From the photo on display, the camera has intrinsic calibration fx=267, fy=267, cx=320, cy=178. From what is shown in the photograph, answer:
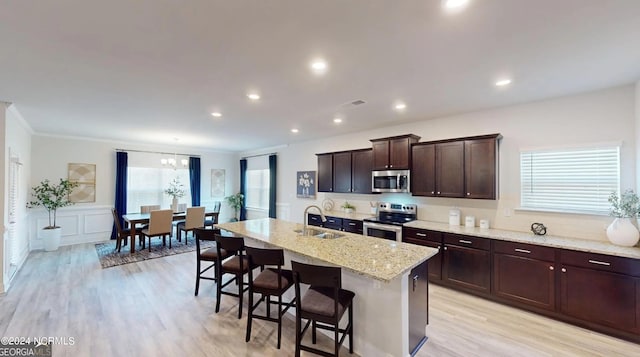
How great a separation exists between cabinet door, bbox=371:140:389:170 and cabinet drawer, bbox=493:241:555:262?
2.10 meters

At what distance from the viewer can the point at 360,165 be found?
213 inches

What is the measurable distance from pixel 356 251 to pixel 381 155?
9.03 ft

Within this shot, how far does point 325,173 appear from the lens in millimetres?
6102

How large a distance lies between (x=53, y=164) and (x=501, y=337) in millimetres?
8989

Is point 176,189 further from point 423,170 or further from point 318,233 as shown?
point 423,170

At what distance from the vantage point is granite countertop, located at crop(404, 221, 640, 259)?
275cm

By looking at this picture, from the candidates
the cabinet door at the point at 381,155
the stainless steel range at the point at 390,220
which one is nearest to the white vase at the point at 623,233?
the stainless steel range at the point at 390,220

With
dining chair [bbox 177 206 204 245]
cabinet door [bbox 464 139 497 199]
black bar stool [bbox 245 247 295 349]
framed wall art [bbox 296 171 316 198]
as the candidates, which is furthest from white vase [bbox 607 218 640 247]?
dining chair [bbox 177 206 204 245]

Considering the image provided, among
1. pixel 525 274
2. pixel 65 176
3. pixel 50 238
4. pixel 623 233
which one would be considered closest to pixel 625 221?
pixel 623 233

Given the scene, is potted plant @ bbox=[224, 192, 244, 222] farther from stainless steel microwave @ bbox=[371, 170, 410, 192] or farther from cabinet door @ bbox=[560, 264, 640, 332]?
cabinet door @ bbox=[560, 264, 640, 332]

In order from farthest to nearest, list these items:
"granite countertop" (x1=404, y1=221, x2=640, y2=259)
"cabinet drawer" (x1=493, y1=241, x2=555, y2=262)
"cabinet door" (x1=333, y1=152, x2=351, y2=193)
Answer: "cabinet door" (x1=333, y1=152, x2=351, y2=193)
"cabinet drawer" (x1=493, y1=241, x2=555, y2=262)
"granite countertop" (x1=404, y1=221, x2=640, y2=259)

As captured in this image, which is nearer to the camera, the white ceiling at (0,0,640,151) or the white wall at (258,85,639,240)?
the white ceiling at (0,0,640,151)

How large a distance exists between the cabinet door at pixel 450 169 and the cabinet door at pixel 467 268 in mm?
849

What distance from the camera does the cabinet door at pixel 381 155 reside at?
4.85 m
